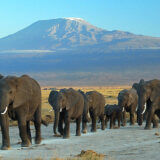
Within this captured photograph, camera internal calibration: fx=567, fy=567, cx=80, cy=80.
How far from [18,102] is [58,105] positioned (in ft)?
12.1

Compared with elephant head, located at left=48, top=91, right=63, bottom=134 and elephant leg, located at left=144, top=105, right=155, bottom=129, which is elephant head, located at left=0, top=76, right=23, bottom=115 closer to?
elephant head, located at left=48, top=91, right=63, bottom=134

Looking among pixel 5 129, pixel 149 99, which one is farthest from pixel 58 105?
pixel 149 99

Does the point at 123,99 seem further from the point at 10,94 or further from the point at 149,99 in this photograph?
the point at 10,94

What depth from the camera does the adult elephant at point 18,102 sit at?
1535 cm

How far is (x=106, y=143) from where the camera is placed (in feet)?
55.8

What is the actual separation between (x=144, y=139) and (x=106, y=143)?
1447mm

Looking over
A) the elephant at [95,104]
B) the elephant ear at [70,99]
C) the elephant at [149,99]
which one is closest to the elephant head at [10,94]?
the elephant ear at [70,99]

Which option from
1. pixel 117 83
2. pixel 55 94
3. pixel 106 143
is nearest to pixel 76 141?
pixel 106 143

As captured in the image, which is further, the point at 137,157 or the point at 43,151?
the point at 43,151

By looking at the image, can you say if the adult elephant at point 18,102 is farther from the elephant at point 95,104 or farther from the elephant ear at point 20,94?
the elephant at point 95,104

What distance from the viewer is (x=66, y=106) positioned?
19688 millimetres

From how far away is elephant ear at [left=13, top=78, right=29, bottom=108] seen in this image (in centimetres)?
1573

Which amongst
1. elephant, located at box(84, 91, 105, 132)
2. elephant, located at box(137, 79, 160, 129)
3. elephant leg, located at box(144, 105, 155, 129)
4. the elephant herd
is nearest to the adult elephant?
the elephant herd

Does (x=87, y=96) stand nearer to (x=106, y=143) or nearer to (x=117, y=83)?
(x=106, y=143)
